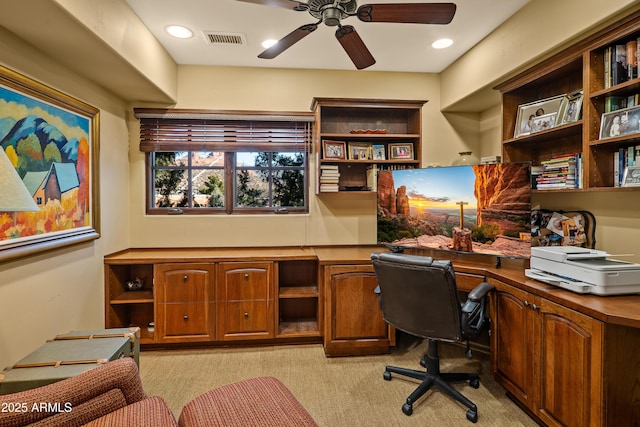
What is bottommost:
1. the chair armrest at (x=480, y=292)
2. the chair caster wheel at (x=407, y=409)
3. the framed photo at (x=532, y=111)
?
the chair caster wheel at (x=407, y=409)

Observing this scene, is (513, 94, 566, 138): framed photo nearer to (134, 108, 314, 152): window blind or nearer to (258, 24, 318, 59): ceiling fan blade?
(258, 24, 318, 59): ceiling fan blade

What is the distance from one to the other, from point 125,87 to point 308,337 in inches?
108

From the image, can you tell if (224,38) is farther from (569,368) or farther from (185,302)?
(569,368)

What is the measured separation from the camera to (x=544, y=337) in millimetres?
1914

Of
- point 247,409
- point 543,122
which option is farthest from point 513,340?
point 247,409

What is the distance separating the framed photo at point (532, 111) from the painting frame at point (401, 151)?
0.96 meters

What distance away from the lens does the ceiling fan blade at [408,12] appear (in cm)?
166

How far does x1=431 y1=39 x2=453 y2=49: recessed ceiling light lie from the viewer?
2.88 meters

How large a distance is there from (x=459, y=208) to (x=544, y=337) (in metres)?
1.16

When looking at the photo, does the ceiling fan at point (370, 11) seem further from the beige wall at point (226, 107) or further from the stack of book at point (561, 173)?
the stack of book at point (561, 173)

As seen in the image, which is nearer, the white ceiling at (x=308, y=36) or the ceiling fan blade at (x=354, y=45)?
the ceiling fan blade at (x=354, y=45)

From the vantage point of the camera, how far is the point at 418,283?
211 cm

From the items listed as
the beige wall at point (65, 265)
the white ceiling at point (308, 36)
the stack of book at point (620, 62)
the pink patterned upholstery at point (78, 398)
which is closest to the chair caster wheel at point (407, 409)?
the pink patterned upholstery at point (78, 398)

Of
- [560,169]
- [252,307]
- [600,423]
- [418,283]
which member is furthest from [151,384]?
[560,169]
